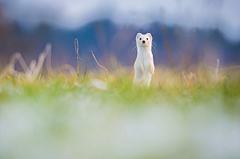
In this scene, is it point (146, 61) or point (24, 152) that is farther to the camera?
point (146, 61)

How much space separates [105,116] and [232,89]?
32 cm

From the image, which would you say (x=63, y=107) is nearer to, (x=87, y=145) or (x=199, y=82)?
(x=87, y=145)

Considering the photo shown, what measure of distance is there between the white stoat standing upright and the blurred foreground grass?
2.93ft

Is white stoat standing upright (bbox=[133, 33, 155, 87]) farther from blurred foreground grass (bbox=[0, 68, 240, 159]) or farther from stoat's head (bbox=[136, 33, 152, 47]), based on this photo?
blurred foreground grass (bbox=[0, 68, 240, 159])

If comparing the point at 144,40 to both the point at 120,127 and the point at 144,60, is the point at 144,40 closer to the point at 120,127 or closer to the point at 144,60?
the point at 144,60

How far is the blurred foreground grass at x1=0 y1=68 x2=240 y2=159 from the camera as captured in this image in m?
0.35

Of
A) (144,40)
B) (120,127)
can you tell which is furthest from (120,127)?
(144,40)

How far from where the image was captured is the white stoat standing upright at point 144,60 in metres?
1.34

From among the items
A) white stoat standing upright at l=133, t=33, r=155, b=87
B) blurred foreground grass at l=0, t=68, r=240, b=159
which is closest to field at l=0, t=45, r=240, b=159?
blurred foreground grass at l=0, t=68, r=240, b=159

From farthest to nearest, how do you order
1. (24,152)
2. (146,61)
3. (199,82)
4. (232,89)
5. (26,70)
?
(146,61), (26,70), (199,82), (232,89), (24,152)

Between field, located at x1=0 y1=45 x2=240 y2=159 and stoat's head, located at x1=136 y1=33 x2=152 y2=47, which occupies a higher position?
stoat's head, located at x1=136 y1=33 x2=152 y2=47

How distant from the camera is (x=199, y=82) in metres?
0.62

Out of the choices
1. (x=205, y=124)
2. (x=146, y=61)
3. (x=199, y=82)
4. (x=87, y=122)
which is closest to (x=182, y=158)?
(x=205, y=124)

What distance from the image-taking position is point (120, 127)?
361 mm
